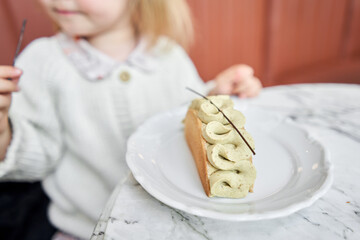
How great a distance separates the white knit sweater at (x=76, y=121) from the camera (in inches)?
38.7

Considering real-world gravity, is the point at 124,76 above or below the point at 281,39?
above

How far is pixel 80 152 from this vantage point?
3.50 ft

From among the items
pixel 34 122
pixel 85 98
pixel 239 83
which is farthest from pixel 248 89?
pixel 34 122

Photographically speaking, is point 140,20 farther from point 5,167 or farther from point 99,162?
point 5,167

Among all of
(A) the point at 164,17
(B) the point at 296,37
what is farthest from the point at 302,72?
(A) the point at 164,17

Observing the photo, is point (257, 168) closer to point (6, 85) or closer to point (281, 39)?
point (6, 85)

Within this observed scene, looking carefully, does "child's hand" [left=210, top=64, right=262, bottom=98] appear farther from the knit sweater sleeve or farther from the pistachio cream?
the knit sweater sleeve

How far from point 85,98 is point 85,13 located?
31 cm

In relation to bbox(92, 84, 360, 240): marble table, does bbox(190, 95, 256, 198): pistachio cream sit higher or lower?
higher

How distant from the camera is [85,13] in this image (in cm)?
92

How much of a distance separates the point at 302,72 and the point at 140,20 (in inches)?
59.2

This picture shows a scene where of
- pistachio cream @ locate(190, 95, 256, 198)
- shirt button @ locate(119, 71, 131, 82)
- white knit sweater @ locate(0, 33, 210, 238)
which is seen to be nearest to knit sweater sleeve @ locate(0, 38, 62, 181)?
white knit sweater @ locate(0, 33, 210, 238)

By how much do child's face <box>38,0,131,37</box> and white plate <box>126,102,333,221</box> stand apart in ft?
1.38

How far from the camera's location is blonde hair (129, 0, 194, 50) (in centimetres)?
119
